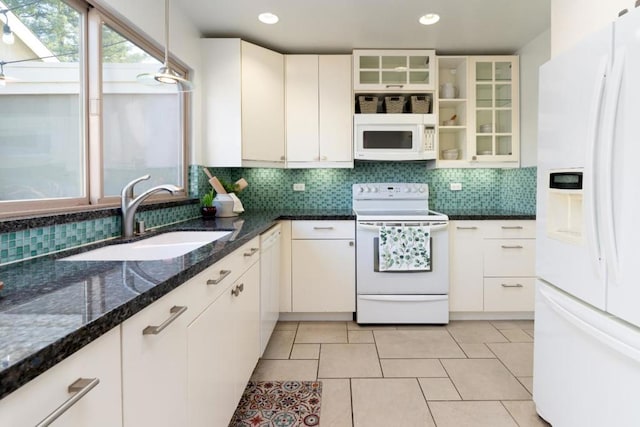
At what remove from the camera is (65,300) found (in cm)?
78

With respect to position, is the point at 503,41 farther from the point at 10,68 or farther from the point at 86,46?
the point at 10,68

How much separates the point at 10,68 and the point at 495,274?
324 cm

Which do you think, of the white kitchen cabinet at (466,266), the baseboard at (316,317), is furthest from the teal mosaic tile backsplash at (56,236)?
the white kitchen cabinet at (466,266)

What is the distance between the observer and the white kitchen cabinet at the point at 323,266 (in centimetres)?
296

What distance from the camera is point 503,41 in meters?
3.08

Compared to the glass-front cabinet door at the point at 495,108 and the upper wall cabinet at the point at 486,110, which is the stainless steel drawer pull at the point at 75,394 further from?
the glass-front cabinet door at the point at 495,108

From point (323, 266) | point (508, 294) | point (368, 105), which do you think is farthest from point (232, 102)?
point (508, 294)

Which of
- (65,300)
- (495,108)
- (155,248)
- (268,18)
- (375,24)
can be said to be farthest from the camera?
(495,108)

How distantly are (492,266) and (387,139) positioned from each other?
1380mm

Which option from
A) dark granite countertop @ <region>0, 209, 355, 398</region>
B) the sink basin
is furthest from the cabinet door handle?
dark granite countertop @ <region>0, 209, 355, 398</region>

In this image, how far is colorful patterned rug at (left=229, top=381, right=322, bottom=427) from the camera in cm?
175

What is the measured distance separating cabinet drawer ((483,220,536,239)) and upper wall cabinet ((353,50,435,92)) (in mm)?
1302

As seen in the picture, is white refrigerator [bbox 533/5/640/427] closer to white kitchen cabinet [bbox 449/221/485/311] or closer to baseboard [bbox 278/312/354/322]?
white kitchen cabinet [bbox 449/221/485/311]

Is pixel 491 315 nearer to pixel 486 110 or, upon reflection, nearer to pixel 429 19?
pixel 486 110
